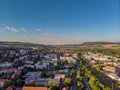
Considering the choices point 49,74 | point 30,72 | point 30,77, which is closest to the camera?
point 30,77

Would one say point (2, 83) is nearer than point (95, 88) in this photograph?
No

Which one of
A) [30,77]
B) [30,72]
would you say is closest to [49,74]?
[30,72]

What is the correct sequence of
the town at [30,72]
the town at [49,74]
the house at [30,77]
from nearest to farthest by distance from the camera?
the town at [49,74] → the town at [30,72] → the house at [30,77]

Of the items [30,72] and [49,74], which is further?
[30,72]

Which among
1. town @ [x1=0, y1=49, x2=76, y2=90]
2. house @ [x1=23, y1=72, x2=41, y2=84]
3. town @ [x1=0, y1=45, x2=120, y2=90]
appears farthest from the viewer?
house @ [x1=23, y1=72, x2=41, y2=84]

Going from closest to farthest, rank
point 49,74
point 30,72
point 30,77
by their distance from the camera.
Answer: point 30,77
point 49,74
point 30,72

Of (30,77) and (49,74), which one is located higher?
(30,77)

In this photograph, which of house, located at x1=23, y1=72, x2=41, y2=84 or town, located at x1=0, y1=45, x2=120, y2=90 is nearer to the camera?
town, located at x1=0, y1=45, x2=120, y2=90

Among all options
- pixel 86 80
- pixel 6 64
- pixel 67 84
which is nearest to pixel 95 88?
pixel 67 84

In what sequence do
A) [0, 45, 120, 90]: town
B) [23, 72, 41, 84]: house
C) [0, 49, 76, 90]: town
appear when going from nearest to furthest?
[0, 45, 120, 90]: town < [0, 49, 76, 90]: town < [23, 72, 41, 84]: house

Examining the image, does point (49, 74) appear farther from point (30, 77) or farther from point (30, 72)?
point (30, 77)

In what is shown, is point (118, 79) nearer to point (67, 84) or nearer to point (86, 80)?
point (86, 80)
